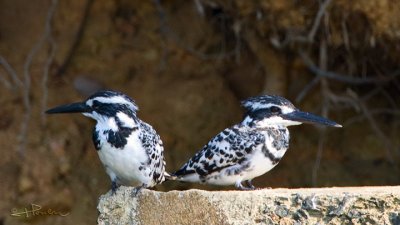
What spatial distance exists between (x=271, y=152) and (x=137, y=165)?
0.57m

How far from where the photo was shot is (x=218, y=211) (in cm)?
338

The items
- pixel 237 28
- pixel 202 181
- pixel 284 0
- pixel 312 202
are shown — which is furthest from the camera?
pixel 237 28

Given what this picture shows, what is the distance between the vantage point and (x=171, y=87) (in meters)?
6.60

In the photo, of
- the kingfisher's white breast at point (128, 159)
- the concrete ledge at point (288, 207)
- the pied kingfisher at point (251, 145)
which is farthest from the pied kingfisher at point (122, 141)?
the concrete ledge at point (288, 207)

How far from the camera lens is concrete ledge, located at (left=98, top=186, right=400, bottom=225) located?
10.8 feet

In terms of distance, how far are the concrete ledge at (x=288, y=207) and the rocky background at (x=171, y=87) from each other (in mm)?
2740

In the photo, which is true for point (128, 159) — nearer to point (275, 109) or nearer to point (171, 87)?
point (275, 109)

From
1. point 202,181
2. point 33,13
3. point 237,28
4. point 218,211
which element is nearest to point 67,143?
point 33,13

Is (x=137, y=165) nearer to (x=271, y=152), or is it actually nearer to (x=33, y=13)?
(x=271, y=152)

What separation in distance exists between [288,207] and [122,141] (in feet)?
3.49

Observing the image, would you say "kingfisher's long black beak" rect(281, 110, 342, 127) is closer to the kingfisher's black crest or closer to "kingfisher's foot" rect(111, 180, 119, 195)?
the kingfisher's black crest

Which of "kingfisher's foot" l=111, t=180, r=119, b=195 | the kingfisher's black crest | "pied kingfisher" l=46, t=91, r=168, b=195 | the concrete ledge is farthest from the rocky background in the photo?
the concrete ledge

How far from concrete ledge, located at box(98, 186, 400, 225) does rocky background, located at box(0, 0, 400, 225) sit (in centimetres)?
274

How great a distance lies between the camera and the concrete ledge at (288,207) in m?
3.29
